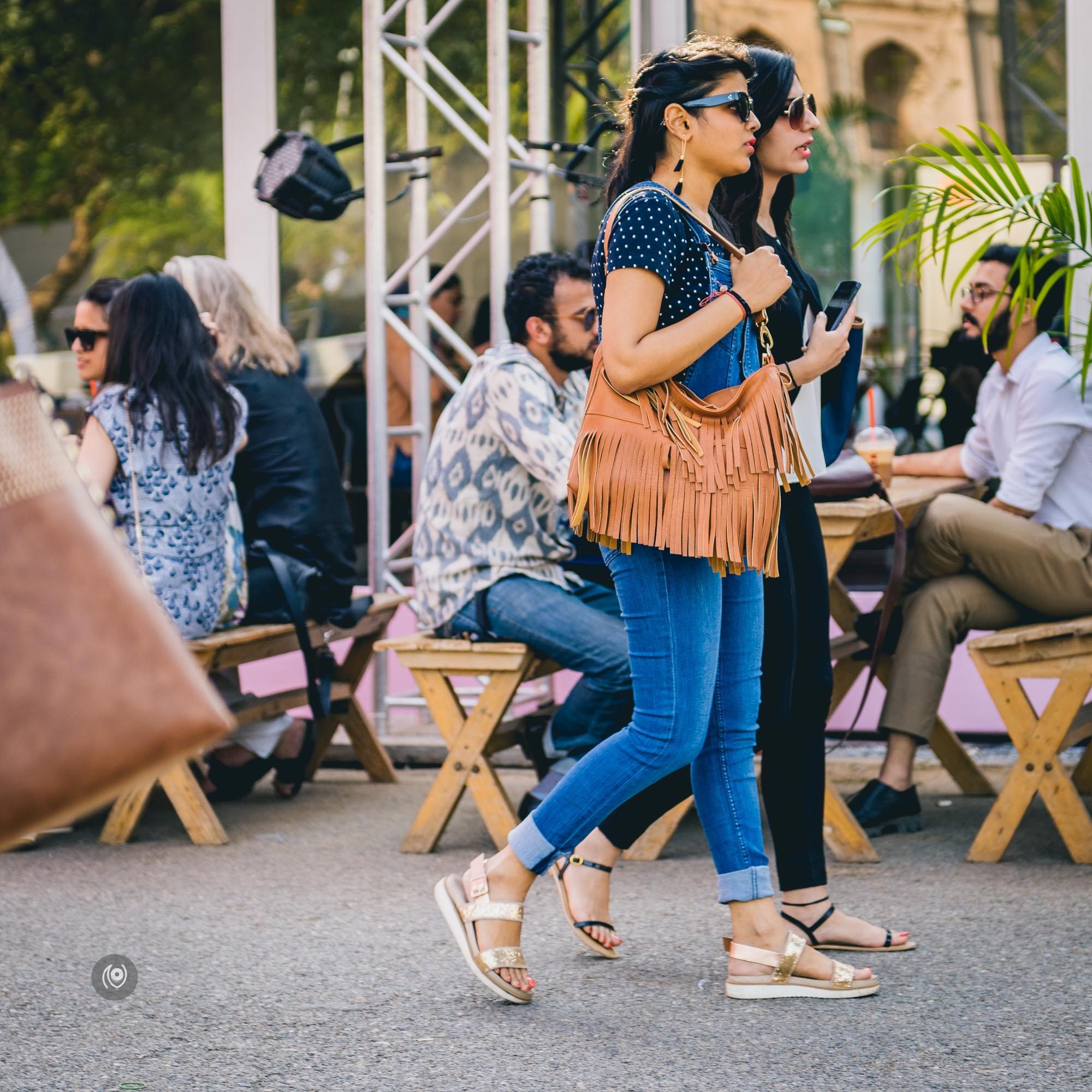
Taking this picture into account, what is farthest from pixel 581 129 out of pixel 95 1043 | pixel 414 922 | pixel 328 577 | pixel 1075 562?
pixel 95 1043

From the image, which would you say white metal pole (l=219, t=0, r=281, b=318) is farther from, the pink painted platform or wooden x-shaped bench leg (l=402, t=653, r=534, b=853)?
wooden x-shaped bench leg (l=402, t=653, r=534, b=853)

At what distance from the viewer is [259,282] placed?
23.2 ft

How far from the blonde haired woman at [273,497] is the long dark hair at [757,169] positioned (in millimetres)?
2205

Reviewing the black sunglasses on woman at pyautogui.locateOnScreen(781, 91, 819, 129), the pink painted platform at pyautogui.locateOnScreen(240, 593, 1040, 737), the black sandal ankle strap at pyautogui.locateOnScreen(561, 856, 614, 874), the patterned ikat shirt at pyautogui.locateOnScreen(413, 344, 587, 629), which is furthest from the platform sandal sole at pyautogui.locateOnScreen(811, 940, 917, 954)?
the pink painted platform at pyautogui.locateOnScreen(240, 593, 1040, 737)

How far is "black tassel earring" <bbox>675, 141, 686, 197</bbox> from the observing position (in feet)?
9.61

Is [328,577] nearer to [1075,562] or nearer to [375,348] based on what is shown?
[375,348]

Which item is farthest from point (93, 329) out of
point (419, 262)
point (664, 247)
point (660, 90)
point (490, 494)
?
point (664, 247)

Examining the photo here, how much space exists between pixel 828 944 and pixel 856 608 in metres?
1.89

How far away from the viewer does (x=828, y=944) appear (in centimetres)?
331

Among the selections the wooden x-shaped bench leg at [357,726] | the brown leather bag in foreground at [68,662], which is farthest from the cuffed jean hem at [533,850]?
the wooden x-shaped bench leg at [357,726]

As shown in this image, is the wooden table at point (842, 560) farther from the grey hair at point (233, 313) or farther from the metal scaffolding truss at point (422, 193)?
the grey hair at point (233, 313)

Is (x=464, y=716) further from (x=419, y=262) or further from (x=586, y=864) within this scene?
(x=419, y=262)

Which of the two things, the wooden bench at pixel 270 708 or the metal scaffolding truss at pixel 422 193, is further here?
the metal scaffolding truss at pixel 422 193

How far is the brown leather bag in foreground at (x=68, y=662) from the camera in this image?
1269mm
